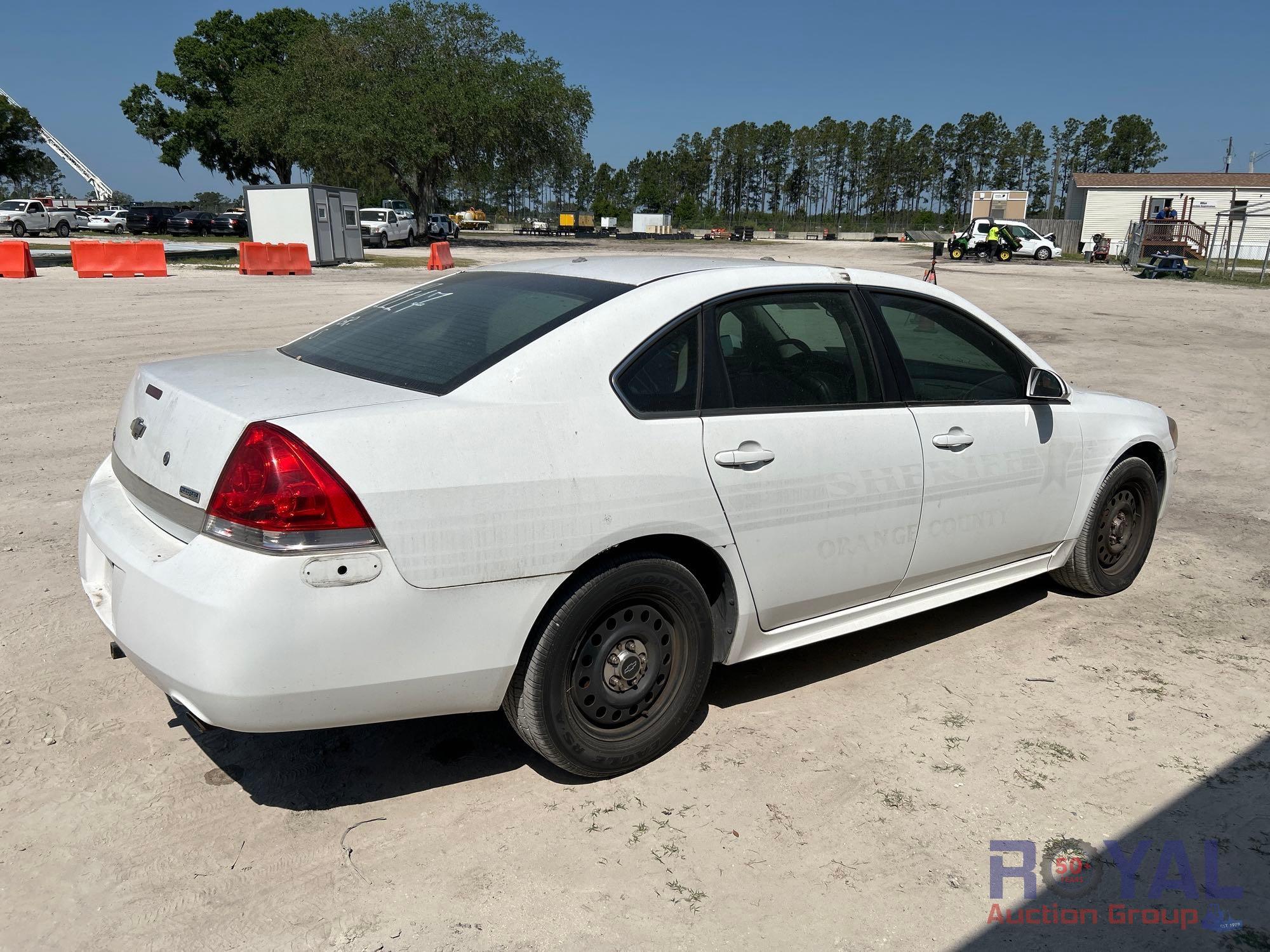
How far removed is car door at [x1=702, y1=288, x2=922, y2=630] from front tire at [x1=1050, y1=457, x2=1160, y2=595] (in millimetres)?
1440

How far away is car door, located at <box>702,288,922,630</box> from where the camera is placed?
3.33m

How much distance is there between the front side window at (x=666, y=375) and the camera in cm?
315

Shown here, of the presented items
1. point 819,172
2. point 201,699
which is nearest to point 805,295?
point 201,699

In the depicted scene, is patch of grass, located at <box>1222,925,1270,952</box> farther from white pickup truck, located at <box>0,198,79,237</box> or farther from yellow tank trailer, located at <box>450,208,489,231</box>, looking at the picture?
yellow tank trailer, located at <box>450,208,489,231</box>

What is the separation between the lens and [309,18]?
67.9 m

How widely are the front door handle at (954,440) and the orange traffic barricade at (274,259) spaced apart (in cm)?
2531

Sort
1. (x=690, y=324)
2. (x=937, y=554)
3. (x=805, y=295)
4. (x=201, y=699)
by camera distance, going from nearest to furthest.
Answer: (x=201, y=699) < (x=690, y=324) < (x=805, y=295) < (x=937, y=554)

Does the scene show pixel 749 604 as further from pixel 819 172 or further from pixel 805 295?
pixel 819 172

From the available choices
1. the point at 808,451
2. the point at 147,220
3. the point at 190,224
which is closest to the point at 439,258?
the point at 808,451

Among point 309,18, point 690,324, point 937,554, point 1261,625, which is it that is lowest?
point 1261,625

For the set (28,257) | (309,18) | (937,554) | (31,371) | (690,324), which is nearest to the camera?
(690,324)

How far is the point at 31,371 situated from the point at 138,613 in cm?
935

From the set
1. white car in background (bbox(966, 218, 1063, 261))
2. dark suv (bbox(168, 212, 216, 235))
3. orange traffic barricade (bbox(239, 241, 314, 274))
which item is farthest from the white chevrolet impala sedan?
dark suv (bbox(168, 212, 216, 235))

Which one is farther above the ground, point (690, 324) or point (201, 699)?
point (690, 324)
